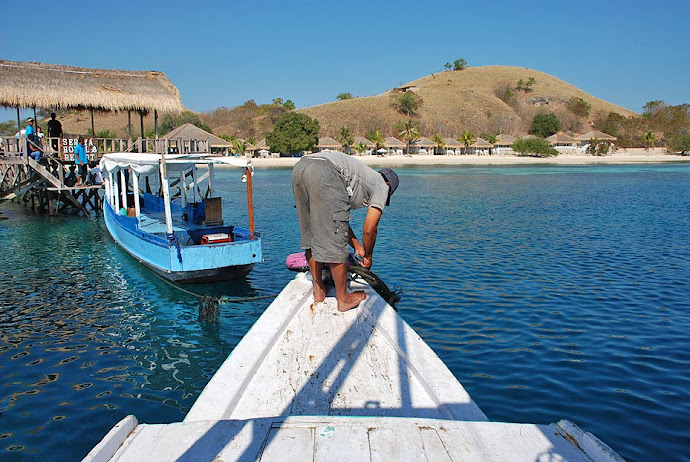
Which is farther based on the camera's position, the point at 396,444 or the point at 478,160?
the point at 478,160

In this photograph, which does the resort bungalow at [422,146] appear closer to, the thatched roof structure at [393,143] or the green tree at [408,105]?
the thatched roof structure at [393,143]

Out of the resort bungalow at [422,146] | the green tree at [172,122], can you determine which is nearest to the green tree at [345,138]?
the resort bungalow at [422,146]

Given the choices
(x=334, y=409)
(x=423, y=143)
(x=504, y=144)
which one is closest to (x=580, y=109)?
(x=504, y=144)

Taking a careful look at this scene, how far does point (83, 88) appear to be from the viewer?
2389 centimetres

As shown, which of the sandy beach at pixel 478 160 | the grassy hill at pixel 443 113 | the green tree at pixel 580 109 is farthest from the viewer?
the green tree at pixel 580 109

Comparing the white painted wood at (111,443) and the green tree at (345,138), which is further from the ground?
the green tree at (345,138)

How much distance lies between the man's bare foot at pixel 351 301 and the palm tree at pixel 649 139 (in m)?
109

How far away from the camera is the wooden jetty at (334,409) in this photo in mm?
2918

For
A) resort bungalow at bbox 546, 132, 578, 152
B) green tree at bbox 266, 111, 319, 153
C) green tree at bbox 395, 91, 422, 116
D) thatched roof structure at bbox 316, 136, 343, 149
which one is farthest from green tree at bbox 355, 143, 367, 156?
resort bungalow at bbox 546, 132, 578, 152

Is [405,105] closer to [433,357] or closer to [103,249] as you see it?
[103,249]

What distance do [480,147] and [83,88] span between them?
268 feet

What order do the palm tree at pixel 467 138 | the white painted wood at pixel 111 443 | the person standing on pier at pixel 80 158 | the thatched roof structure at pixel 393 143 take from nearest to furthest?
the white painted wood at pixel 111 443, the person standing on pier at pixel 80 158, the thatched roof structure at pixel 393 143, the palm tree at pixel 467 138

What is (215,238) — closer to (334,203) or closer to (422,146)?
(334,203)

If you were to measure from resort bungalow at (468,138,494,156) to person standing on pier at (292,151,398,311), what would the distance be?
91016 mm
